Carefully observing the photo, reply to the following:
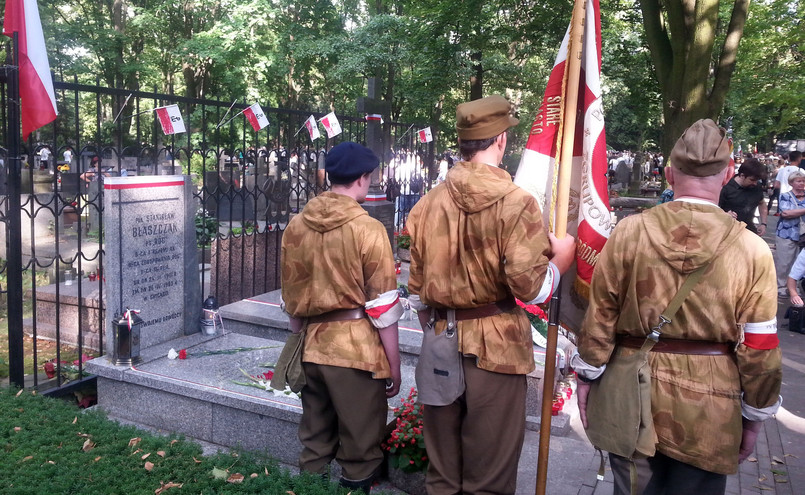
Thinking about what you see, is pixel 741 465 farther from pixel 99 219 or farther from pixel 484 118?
pixel 99 219

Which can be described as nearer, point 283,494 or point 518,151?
point 283,494

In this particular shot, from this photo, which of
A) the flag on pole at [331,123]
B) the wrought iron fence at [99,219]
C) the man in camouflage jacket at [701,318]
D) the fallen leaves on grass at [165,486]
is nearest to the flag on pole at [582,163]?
the man in camouflage jacket at [701,318]

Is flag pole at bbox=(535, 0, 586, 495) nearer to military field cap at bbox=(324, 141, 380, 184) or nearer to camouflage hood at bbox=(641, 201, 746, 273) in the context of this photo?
camouflage hood at bbox=(641, 201, 746, 273)

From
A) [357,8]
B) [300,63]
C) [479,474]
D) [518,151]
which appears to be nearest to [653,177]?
[518,151]

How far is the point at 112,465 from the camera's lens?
291 centimetres

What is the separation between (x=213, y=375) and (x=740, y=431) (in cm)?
344

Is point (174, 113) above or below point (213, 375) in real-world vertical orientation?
above

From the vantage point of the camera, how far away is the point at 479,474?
2.92 metres

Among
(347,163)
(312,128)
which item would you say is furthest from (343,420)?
(312,128)

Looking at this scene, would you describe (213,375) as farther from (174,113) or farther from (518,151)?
(518,151)

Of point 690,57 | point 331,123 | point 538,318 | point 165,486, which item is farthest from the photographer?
point 690,57

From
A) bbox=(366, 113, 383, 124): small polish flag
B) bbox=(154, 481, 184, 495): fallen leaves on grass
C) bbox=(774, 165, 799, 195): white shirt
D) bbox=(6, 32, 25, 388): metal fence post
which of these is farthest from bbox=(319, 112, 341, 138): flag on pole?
bbox=(774, 165, 799, 195): white shirt

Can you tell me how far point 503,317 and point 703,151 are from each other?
103 centimetres

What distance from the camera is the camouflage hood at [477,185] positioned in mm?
2762
